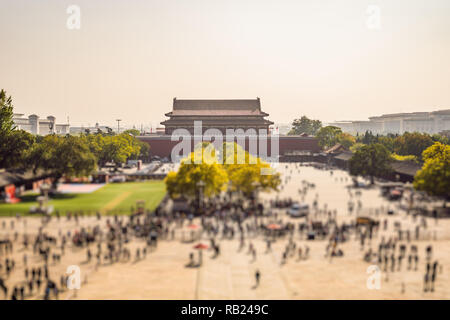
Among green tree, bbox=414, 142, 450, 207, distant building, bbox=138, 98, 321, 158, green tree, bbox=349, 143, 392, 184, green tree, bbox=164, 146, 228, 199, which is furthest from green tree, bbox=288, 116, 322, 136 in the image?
green tree, bbox=164, 146, 228, 199

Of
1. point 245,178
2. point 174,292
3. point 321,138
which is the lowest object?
point 174,292

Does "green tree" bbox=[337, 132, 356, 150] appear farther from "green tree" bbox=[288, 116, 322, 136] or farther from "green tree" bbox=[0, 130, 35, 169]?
"green tree" bbox=[0, 130, 35, 169]

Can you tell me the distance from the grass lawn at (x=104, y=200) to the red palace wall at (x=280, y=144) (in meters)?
52.4

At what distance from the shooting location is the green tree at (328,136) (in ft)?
383

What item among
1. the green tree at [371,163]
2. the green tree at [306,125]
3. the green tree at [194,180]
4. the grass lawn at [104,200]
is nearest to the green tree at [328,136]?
the green tree at [306,125]

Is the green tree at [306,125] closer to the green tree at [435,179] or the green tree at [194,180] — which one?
the green tree at [435,179]

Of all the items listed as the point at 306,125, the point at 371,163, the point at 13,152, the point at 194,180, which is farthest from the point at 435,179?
the point at 306,125

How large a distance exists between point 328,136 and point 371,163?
217 feet

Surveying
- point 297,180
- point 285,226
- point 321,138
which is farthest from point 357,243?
point 321,138

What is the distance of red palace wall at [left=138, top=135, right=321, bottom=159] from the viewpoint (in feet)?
361

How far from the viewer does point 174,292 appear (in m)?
20.4

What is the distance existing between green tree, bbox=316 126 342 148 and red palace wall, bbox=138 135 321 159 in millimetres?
1948

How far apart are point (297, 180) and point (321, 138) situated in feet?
182
